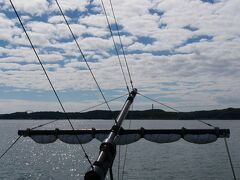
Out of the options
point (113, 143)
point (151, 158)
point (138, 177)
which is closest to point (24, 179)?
point (138, 177)

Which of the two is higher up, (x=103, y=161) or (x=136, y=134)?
(x=136, y=134)

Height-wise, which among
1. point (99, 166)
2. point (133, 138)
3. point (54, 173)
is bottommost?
point (99, 166)

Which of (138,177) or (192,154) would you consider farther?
(192,154)

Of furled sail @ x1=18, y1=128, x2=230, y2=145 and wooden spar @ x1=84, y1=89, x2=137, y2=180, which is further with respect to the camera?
furled sail @ x1=18, y1=128, x2=230, y2=145

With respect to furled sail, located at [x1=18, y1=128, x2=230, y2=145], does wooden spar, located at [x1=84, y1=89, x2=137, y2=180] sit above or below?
below

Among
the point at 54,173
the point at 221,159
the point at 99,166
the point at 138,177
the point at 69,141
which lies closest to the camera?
the point at 99,166

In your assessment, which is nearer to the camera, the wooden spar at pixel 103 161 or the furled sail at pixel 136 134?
the wooden spar at pixel 103 161

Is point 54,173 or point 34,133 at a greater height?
point 54,173

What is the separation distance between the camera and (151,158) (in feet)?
236

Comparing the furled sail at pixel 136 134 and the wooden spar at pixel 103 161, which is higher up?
the furled sail at pixel 136 134

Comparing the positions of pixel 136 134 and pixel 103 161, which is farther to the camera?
pixel 136 134

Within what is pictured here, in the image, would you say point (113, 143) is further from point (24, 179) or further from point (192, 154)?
point (192, 154)

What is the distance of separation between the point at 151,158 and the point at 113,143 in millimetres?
62613

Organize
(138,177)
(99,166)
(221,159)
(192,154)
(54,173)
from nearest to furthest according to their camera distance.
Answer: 1. (99,166)
2. (138,177)
3. (54,173)
4. (221,159)
5. (192,154)
